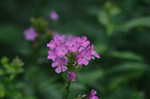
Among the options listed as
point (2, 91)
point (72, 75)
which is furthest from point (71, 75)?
point (2, 91)

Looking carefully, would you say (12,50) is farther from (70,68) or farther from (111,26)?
(70,68)

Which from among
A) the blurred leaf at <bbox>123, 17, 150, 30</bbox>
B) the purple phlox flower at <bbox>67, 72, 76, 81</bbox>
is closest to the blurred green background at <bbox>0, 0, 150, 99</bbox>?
the blurred leaf at <bbox>123, 17, 150, 30</bbox>

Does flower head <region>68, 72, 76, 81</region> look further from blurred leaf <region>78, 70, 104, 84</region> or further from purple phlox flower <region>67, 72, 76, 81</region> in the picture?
blurred leaf <region>78, 70, 104, 84</region>

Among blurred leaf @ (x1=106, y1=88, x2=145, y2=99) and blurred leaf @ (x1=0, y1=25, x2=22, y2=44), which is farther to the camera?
blurred leaf @ (x1=0, y1=25, x2=22, y2=44)

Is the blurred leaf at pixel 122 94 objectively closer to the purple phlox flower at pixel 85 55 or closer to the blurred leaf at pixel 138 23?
the blurred leaf at pixel 138 23

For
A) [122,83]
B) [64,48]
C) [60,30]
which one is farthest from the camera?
[60,30]

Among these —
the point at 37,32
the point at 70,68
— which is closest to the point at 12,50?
the point at 37,32

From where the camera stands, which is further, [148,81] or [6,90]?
[148,81]

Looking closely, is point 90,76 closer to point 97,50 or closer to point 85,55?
point 97,50
